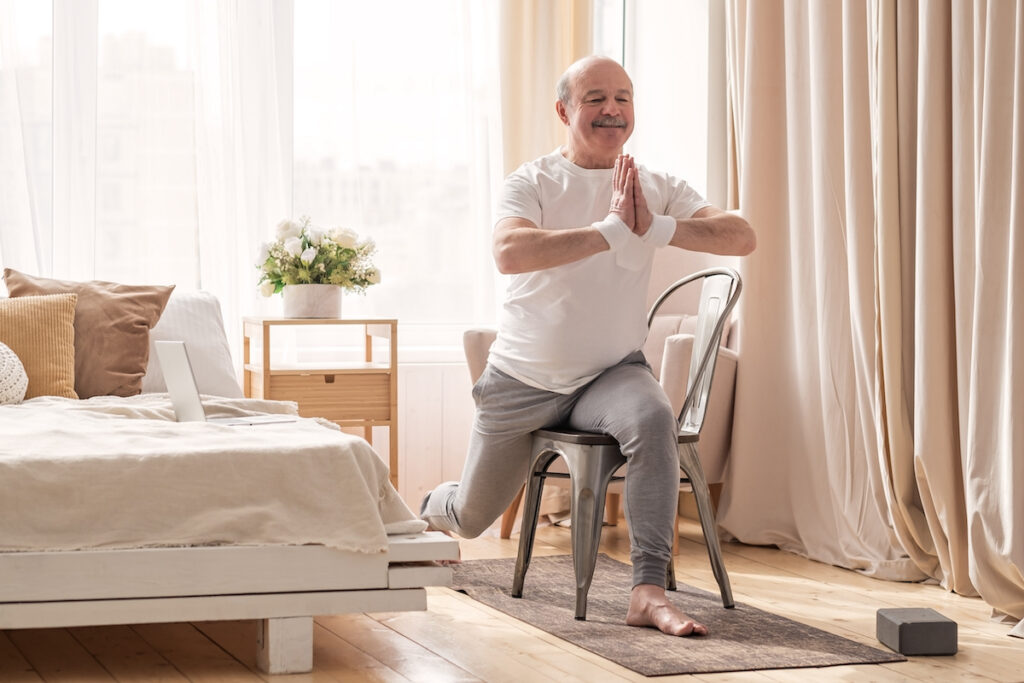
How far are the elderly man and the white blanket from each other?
47 centimetres

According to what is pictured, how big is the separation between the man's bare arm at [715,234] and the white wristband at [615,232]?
14cm

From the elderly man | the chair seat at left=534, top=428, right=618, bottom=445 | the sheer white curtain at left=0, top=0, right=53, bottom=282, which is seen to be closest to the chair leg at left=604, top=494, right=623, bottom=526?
the elderly man

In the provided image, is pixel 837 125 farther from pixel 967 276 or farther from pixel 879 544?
pixel 879 544

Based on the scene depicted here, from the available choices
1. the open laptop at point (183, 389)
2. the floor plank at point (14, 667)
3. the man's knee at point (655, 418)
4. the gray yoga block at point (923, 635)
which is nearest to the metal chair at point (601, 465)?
the man's knee at point (655, 418)

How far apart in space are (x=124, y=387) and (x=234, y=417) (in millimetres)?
652

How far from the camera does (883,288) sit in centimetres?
319

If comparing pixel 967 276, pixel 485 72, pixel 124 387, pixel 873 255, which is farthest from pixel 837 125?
pixel 124 387

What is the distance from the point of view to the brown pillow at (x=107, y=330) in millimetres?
3309

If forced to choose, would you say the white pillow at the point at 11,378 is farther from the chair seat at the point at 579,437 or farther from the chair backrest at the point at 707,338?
the chair backrest at the point at 707,338

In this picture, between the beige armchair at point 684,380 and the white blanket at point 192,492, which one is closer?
the white blanket at point 192,492

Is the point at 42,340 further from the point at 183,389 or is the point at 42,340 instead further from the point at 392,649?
the point at 392,649

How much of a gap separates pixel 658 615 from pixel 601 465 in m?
0.34

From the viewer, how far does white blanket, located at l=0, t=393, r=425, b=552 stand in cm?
218

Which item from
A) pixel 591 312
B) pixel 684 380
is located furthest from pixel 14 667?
pixel 684 380
